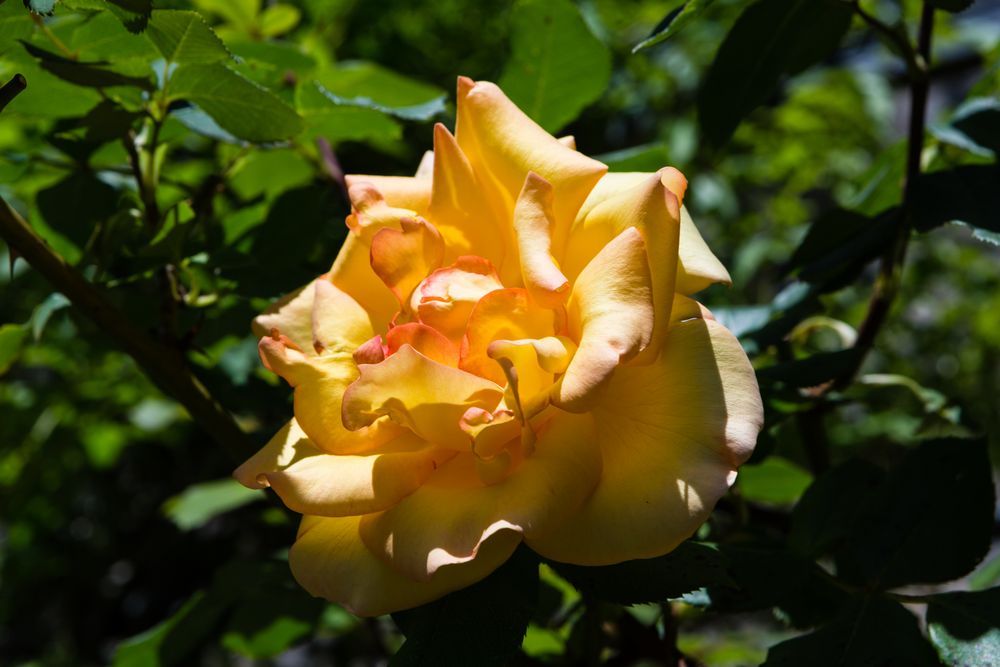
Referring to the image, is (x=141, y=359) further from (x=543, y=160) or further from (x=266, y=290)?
(x=543, y=160)

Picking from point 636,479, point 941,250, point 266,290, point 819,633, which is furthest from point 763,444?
point 941,250

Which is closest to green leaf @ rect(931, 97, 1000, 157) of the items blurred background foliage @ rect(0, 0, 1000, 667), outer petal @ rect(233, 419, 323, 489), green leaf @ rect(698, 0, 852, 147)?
blurred background foliage @ rect(0, 0, 1000, 667)

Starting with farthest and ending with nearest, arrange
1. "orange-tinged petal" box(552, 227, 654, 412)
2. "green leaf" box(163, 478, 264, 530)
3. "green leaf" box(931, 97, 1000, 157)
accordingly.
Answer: "green leaf" box(163, 478, 264, 530), "green leaf" box(931, 97, 1000, 157), "orange-tinged petal" box(552, 227, 654, 412)

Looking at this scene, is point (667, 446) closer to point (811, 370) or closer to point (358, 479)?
point (358, 479)

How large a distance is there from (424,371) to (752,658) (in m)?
0.97

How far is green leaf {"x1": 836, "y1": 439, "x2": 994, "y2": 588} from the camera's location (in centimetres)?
60

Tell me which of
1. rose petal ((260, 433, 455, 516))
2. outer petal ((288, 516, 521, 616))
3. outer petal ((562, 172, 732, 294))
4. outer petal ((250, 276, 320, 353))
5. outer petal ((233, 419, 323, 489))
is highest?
outer petal ((562, 172, 732, 294))

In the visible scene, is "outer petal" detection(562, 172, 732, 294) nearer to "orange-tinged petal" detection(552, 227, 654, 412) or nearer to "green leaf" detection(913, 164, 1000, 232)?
"orange-tinged petal" detection(552, 227, 654, 412)

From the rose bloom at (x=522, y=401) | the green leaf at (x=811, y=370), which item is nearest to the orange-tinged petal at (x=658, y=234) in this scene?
the rose bloom at (x=522, y=401)

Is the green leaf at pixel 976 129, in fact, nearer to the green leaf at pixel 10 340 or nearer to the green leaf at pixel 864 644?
the green leaf at pixel 864 644

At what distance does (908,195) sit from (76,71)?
0.56 metres

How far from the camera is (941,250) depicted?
1.98 meters

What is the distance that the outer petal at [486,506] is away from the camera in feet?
1.28

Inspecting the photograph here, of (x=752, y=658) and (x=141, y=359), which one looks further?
(x=752, y=658)
